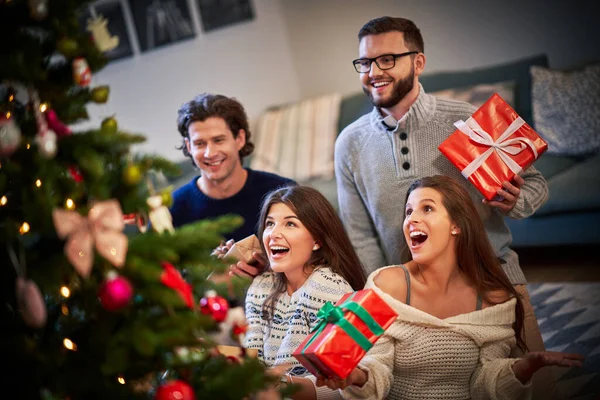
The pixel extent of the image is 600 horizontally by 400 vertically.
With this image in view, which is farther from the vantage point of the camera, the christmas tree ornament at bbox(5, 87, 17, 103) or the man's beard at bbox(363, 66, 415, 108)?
the man's beard at bbox(363, 66, 415, 108)

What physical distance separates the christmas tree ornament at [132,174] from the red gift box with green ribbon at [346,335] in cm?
60

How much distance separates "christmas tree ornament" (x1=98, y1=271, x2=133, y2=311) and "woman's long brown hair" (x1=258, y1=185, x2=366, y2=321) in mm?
981

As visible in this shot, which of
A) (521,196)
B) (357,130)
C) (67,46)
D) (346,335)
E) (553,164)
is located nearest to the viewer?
(67,46)

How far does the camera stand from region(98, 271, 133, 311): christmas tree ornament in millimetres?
1129

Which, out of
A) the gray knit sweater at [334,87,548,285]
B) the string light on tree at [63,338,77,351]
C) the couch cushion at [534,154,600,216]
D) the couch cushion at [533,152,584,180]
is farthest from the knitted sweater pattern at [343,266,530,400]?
the couch cushion at [533,152,584,180]

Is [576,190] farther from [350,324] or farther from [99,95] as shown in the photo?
[99,95]

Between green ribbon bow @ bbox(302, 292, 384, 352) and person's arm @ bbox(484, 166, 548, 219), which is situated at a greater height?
person's arm @ bbox(484, 166, 548, 219)

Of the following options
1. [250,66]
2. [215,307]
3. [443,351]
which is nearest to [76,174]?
[215,307]

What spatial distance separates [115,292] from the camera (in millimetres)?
1127

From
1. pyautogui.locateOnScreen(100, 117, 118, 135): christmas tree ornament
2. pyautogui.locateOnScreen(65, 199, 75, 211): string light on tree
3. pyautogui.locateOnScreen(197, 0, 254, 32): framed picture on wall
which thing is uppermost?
pyautogui.locateOnScreen(197, 0, 254, 32): framed picture on wall

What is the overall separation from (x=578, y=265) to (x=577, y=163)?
1.94 ft

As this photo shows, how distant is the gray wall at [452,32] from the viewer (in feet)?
14.2

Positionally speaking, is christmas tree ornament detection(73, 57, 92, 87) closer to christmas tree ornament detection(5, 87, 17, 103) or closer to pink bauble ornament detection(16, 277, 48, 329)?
christmas tree ornament detection(5, 87, 17, 103)

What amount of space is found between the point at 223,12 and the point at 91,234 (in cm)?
412
